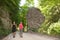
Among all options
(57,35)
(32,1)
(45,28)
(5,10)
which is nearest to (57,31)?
(57,35)

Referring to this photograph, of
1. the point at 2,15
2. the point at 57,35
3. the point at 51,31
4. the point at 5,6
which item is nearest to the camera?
the point at 57,35

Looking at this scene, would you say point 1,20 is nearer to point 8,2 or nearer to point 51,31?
point 8,2

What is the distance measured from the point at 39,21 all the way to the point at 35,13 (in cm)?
108

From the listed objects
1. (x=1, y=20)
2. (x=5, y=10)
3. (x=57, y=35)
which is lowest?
(x=57, y=35)

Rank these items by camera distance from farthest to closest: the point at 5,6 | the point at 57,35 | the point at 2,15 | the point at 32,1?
1. the point at 32,1
2. the point at 5,6
3. the point at 2,15
4. the point at 57,35

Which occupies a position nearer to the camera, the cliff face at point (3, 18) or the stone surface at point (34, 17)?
the cliff face at point (3, 18)

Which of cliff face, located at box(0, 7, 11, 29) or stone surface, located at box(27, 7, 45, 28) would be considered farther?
stone surface, located at box(27, 7, 45, 28)

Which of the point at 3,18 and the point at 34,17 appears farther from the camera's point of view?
the point at 34,17

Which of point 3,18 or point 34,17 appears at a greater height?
point 34,17

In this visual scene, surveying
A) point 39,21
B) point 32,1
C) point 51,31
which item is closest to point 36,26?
point 39,21

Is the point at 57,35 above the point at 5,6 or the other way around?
the other way around

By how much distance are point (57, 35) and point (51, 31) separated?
1259 millimetres

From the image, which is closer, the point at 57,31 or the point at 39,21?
the point at 57,31

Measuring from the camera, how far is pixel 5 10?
2148 centimetres
